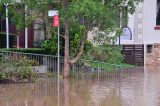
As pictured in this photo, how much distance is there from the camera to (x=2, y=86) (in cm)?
1596

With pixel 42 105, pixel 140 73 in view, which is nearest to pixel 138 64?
pixel 140 73

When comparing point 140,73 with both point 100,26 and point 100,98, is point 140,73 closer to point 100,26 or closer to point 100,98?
point 100,26

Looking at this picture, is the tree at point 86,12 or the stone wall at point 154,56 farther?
the stone wall at point 154,56

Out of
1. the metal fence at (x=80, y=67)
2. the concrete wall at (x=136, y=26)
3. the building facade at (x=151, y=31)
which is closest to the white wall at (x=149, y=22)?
the building facade at (x=151, y=31)

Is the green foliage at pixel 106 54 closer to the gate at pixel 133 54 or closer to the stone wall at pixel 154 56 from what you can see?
the gate at pixel 133 54

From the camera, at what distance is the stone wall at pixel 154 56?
2587 centimetres

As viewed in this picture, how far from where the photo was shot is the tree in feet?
52.9

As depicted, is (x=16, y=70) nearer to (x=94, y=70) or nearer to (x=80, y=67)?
(x=80, y=67)

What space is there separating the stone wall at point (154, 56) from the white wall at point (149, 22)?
14.1 inches

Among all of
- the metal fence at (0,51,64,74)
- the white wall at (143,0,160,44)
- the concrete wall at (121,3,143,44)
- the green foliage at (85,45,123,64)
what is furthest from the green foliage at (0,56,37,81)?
the white wall at (143,0,160,44)

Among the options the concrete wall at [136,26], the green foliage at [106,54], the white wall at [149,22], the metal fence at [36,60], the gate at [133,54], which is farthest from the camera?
the white wall at [149,22]

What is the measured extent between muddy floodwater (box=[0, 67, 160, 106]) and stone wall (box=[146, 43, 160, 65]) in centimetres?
716

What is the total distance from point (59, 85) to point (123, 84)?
7.20 ft

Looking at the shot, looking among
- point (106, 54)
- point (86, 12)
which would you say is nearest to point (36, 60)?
point (106, 54)
